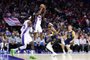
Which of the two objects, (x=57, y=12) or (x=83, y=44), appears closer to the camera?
(x=83, y=44)

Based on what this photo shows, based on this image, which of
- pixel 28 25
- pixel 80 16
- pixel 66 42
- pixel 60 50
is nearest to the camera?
pixel 28 25

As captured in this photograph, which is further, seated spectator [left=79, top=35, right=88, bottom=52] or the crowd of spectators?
the crowd of spectators

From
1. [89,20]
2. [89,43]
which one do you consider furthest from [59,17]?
[89,43]

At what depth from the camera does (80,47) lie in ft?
67.0

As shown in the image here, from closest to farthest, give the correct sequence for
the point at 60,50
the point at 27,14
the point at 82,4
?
1. the point at 60,50
2. the point at 27,14
3. the point at 82,4

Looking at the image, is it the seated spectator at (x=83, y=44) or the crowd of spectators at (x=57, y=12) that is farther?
Answer: the crowd of spectators at (x=57, y=12)

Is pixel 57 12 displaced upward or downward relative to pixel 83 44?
upward

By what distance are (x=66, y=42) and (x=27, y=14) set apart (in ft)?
25.8

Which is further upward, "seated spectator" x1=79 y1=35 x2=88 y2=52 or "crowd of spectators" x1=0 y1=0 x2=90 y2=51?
"crowd of spectators" x1=0 y1=0 x2=90 y2=51

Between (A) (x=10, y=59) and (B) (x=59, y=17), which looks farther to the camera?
(B) (x=59, y=17)

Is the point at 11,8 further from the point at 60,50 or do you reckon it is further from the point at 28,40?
the point at 28,40

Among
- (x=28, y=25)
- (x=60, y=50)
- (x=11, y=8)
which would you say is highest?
(x=11, y=8)

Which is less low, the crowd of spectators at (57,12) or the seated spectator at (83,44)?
the crowd of spectators at (57,12)

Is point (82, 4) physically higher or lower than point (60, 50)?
higher
